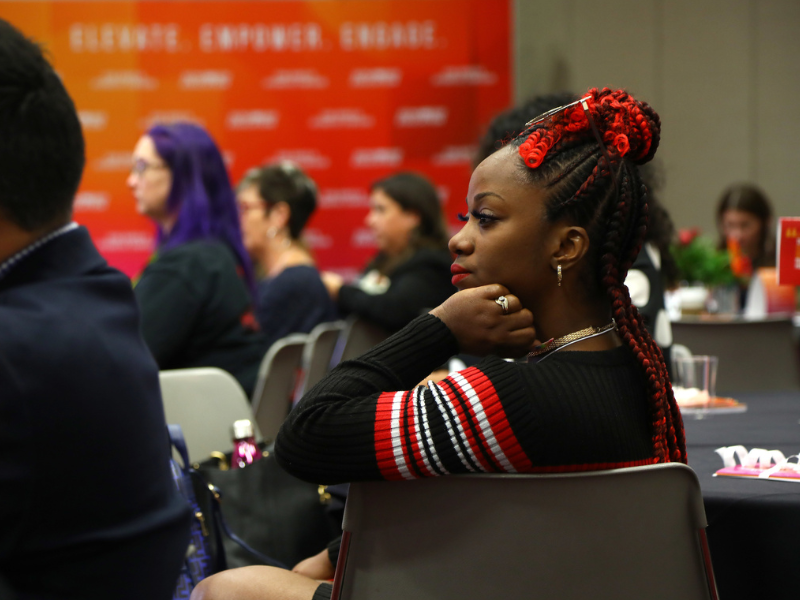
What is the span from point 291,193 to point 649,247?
6.89 ft

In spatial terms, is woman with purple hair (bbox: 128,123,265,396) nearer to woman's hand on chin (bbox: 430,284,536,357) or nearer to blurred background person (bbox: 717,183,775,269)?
woman's hand on chin (bbox: 430,284,536,357)

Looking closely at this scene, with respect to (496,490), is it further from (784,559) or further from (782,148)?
(782,148)

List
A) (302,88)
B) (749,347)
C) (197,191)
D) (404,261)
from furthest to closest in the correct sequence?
1. (302,88)
2. (404,261)
3. (749,347)
4. (197,191)

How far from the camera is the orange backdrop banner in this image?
630 centimetres

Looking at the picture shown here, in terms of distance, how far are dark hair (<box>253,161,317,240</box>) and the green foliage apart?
176 centimetres

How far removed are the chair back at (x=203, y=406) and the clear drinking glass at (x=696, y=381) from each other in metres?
1.07

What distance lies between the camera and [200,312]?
2654mm

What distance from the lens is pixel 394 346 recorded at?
3.75 ft

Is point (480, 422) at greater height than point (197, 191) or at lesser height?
lesser

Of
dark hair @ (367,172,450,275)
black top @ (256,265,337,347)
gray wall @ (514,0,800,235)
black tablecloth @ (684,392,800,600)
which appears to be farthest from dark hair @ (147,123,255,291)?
gray wall @ (514,0,800,235)

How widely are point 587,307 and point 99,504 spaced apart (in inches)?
26.5

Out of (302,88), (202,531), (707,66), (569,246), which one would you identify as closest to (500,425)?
(569,246)

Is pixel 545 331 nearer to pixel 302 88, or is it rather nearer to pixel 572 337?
pixel 572 337

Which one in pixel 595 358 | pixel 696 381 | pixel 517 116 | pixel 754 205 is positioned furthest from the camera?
pixel 754 205
